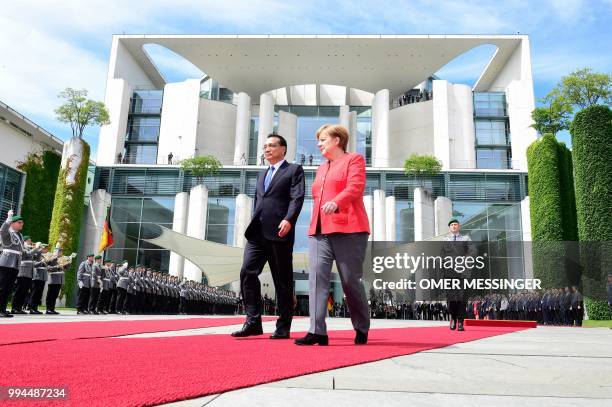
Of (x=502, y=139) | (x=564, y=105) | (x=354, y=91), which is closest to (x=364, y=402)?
(x=564, y=105)

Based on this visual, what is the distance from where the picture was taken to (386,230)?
→ 96.7 ft

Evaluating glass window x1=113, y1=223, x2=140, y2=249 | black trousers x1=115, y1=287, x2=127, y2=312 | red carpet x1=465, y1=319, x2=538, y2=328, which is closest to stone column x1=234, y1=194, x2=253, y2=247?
glass window x1=113, y1=223, x2=140, y2=249

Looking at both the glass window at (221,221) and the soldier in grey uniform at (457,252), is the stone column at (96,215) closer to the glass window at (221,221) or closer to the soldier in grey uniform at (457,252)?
the glass window at (221,221)

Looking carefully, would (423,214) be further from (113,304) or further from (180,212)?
(113,304)

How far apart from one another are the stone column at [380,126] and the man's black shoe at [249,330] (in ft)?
98.6

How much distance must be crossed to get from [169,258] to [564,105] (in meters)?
22.7

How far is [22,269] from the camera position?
30.8 ft

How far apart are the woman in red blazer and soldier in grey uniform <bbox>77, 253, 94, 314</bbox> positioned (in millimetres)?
10178

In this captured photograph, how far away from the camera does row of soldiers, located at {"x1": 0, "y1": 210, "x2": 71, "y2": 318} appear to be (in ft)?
26.7

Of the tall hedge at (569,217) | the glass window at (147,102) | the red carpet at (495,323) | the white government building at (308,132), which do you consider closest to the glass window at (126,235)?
the white government building at (308,132)

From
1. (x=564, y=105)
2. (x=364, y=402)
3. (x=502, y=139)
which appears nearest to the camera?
(x=364, y=402)

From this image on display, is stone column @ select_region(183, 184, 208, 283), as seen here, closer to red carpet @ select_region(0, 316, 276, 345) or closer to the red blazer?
red carpet @ select_region(0, 316, 276, 345)

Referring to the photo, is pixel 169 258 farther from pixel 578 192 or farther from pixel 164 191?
pixel 578 192

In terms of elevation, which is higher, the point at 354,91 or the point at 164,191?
the point at 354,91
